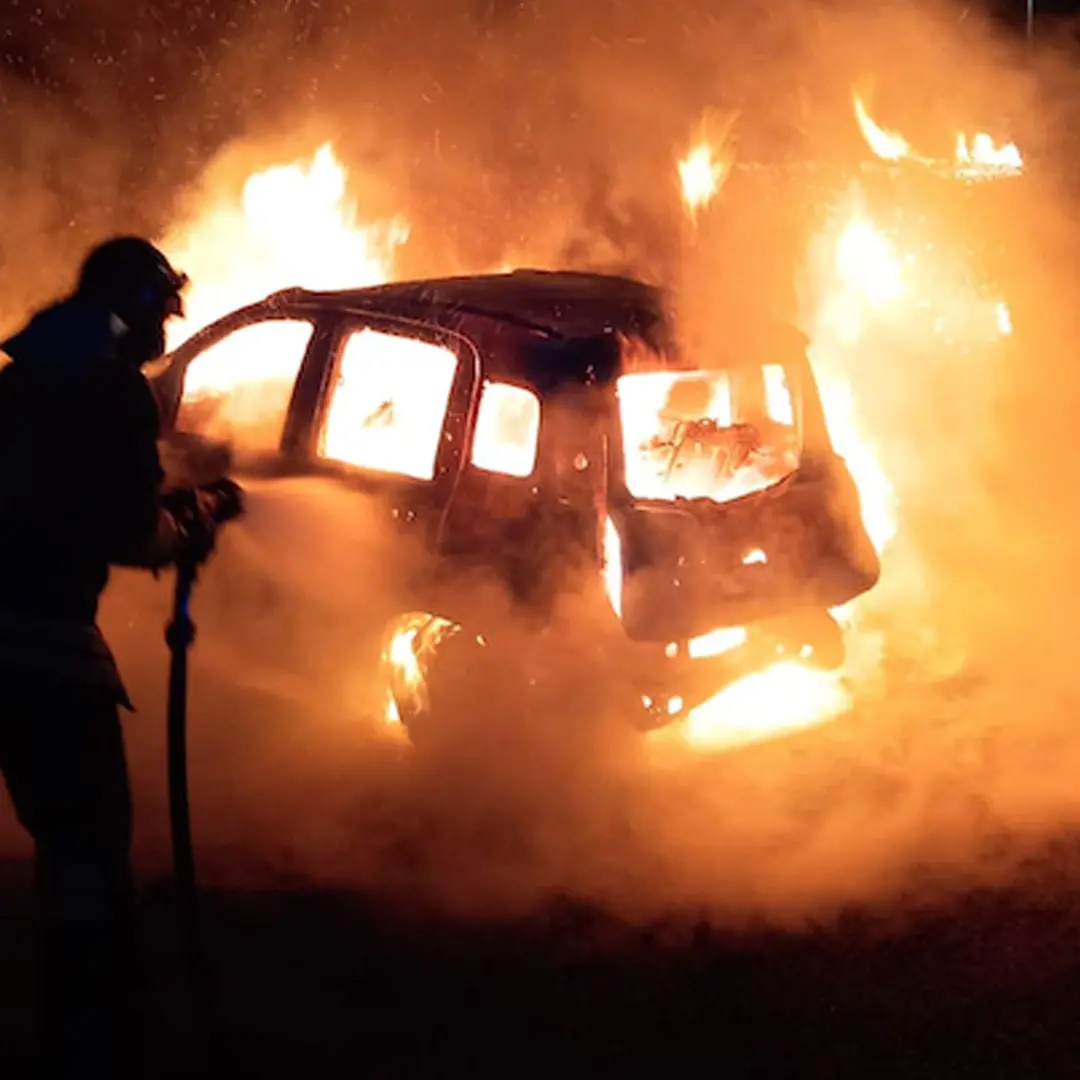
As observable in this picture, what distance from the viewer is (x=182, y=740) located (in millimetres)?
3945

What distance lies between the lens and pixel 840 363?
9.86 meters

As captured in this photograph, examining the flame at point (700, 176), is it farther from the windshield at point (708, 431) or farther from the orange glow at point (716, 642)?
the orange glow at point (716, 642)

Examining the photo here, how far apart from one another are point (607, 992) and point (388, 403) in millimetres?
2605

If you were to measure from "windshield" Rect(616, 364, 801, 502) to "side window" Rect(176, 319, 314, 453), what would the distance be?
156cm

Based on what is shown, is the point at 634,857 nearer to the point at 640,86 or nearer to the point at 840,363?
the point at 840,363

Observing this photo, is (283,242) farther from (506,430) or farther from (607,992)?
(607,992)

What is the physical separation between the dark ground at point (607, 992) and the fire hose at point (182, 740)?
0.21 meters

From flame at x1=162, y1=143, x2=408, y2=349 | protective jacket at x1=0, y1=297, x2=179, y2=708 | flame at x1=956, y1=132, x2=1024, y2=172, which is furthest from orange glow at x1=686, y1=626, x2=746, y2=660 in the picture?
flame at x1=956, y1=132, x2=1024, y2=172

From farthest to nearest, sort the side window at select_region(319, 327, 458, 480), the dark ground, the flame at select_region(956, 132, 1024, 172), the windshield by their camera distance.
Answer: the flame at select_region(956, 132, 1024, 172) → the side window at select_region(319, 327, 458, 480) → the windshield → the dark ground

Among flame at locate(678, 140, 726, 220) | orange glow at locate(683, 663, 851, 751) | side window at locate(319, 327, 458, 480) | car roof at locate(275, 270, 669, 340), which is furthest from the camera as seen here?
flame at locate(678, 140, 726, 220)

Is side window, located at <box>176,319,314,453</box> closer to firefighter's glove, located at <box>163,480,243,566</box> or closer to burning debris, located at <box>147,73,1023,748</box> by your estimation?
burning debris, located at <box>147,73,1023,748</box>

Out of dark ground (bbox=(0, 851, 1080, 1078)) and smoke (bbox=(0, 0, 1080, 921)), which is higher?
smoke (bbox=(0, 0, 1080, 921))

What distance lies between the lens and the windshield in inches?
214

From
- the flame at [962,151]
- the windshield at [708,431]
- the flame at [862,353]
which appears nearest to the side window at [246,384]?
the windshield at [708,431]
